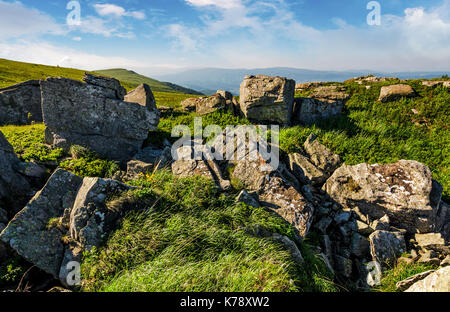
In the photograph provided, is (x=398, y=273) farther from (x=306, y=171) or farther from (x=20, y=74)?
(x=20, y=74)

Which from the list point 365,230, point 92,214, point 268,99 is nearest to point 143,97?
point 268,99

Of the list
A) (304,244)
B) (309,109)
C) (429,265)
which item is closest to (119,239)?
(304,244)

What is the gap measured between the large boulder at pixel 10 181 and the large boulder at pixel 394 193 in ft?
A: 40.0

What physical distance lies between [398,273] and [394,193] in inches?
134

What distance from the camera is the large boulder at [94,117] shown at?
432 inches

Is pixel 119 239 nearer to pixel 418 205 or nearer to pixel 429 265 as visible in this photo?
pixel 429 265

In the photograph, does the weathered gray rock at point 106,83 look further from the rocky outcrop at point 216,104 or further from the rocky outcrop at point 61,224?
the rocky outcrop at point 61,224

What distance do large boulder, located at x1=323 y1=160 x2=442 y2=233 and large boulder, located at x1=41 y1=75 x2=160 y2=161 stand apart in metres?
10.0

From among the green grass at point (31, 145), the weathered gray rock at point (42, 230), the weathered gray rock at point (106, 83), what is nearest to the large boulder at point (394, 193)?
the weathered gray rock at point (42, 230)

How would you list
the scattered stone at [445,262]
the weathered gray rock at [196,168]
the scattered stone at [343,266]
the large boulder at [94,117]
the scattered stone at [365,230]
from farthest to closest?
1. the large boulder at [94,117]
2. the weathered gray rock at [196,168]
3. the scattered stone at [365,230]
4. the scattered stone at [343,266]
5. the scattered stone at [445,262]

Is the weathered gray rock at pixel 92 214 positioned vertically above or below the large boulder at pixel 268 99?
below

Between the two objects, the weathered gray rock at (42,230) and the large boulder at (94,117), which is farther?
the large boulder at (94,117)

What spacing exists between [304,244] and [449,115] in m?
16.8

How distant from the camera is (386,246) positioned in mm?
7828
